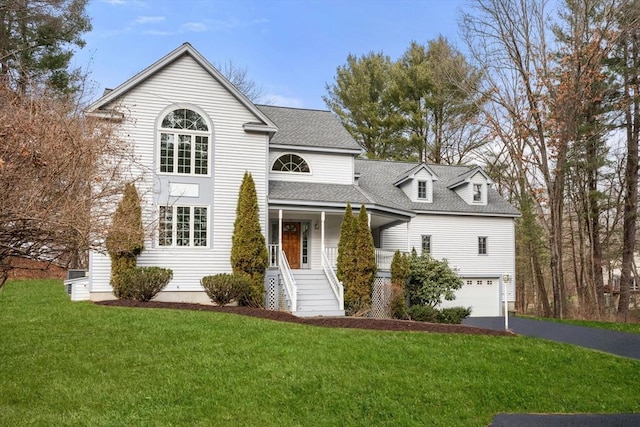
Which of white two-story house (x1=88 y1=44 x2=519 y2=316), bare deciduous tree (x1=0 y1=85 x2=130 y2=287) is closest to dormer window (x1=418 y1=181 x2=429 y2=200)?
white two-story house (x1=88 y1=44 x2=519 y2=316)

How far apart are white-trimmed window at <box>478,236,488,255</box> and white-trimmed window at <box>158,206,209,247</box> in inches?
537

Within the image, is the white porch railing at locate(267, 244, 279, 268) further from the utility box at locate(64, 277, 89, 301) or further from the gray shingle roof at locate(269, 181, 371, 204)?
the utility box at locate(64, 277, 89, 301)

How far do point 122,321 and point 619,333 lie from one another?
13243mm

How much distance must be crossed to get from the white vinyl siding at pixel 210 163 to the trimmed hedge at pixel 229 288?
3.51 feet

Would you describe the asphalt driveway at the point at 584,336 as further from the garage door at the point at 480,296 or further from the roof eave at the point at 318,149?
the roof eave at the point at 318,149

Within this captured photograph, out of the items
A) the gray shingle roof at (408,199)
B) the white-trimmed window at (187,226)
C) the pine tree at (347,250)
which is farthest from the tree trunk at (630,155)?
the white-trimmed window at (187,226)

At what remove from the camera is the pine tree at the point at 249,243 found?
17219 mm

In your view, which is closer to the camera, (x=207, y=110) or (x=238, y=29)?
(x=238, y=29)

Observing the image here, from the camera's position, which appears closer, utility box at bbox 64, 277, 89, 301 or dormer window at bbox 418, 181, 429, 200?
utility box at bbox 64, 277, 89, 301

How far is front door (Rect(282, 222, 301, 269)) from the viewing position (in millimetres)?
20344

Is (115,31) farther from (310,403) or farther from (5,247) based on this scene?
(310,403)

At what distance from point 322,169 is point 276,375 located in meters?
13.0

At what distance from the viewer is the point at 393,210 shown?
20156mm

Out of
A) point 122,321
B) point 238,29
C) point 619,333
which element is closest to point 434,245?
point 619,333
